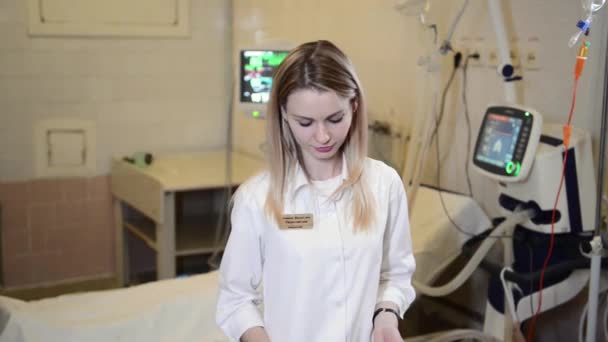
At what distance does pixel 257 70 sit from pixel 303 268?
6.36ft

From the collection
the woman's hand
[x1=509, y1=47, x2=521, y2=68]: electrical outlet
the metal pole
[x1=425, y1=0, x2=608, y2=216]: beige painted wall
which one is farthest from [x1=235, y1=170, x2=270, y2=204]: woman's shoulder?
[x1=509, y1=47, x2=521, y2=68]: electrical outlet

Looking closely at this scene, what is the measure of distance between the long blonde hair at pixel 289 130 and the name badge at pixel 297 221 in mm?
15

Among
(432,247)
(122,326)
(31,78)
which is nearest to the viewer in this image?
(122,326)

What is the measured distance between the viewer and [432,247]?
267 centimetres

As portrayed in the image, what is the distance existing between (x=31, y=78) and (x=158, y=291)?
2.05 m

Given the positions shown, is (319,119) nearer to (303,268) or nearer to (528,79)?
(303,268)

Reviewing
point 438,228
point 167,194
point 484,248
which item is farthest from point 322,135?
point 167,194

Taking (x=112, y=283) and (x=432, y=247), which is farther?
(x=112, y=283)

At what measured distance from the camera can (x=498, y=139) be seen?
2377 millimetres

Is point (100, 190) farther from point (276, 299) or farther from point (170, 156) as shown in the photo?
point (276, 299)

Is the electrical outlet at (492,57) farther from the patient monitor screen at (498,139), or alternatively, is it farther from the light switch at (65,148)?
the light switch at (65,148)

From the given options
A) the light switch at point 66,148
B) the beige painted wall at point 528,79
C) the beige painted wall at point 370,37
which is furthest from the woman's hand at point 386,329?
the light switch at point 66,148

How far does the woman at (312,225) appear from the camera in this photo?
1.43 metres

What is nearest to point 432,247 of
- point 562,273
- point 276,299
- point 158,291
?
point 562,273
